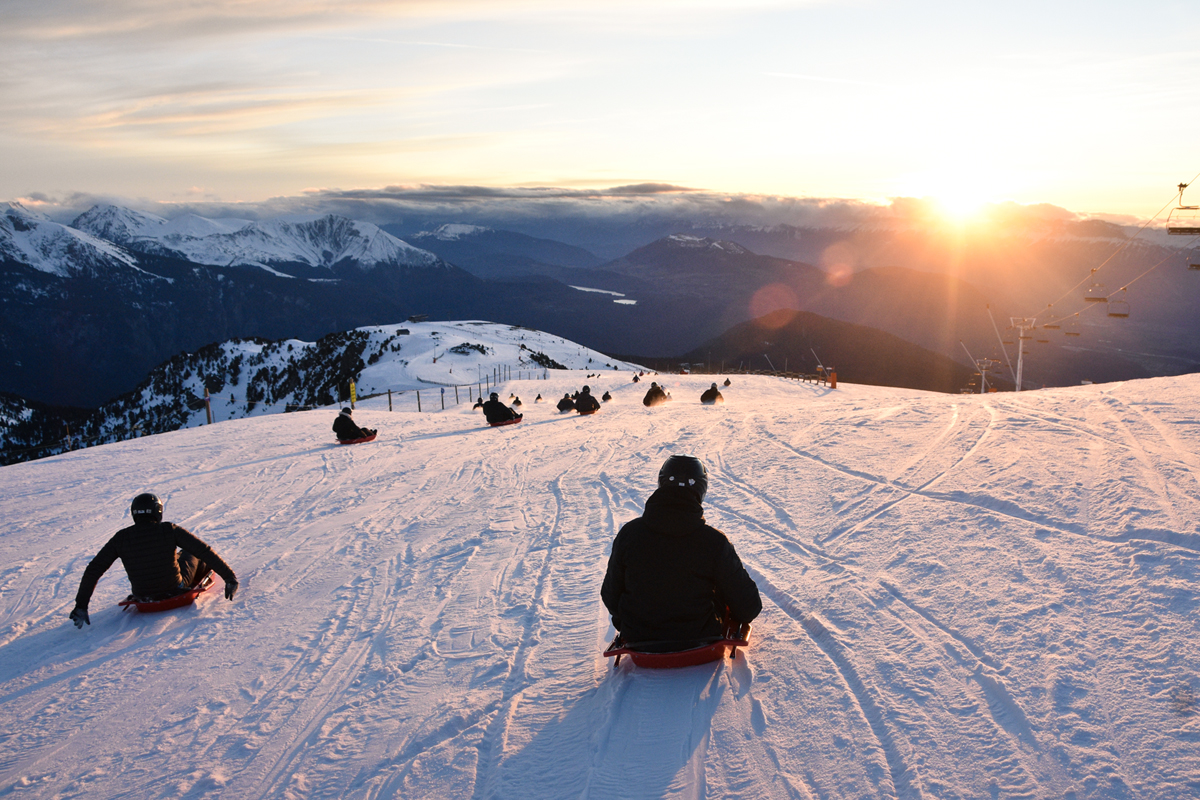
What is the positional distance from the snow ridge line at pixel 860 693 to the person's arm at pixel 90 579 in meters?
6.29

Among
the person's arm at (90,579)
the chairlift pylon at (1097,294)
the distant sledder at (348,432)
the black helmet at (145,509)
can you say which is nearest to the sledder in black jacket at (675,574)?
the black helmet at (145,509)

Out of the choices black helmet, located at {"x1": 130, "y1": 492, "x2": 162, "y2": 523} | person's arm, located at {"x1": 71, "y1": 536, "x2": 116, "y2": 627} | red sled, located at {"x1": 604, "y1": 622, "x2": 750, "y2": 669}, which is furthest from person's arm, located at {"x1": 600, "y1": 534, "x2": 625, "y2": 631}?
person's arm, located at {"x1": 71, "y1": 536, "x2": 116, "y2": 627}

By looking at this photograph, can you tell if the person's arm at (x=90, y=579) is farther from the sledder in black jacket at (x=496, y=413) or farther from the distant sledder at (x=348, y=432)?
the sledder in black jacket at (x=496, y=413)

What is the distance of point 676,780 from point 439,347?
106703mm

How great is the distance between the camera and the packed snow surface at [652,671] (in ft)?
13.3

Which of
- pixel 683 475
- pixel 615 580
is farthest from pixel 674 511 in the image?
pixel 615 580

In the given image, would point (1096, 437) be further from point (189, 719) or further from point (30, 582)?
point (30, 582)

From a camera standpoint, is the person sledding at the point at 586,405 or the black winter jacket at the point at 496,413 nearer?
the black winter jacket at the point at 496,413

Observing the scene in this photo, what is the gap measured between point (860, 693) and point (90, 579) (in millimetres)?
6832

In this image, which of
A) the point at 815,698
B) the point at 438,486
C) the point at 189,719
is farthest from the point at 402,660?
the point at 438,486

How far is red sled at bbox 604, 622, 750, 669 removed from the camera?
4.92 meters

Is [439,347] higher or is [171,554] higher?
[171,554]

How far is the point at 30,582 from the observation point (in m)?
8.13

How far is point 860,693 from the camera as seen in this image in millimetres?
4680
